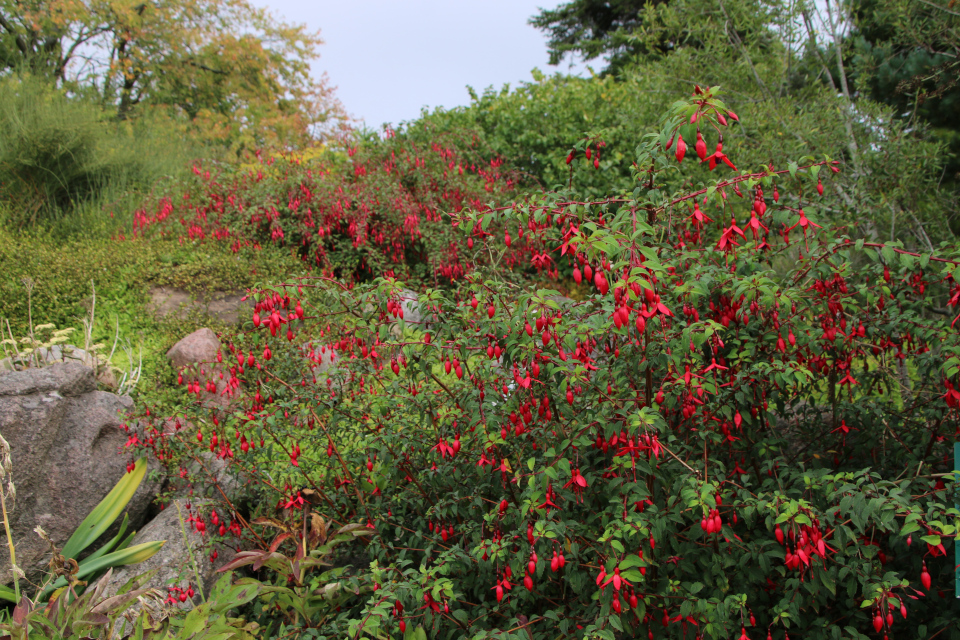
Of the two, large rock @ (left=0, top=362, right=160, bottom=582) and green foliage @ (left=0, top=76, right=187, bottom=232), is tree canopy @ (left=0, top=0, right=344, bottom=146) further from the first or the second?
large rock @ (left=0, top=362, right=160, bottom=582)

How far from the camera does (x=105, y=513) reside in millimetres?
3373

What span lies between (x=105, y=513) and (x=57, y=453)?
44 cm

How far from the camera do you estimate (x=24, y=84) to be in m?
8.49

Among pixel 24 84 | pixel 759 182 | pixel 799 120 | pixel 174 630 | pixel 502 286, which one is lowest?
pixel 174 630

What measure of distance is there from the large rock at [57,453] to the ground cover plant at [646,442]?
1.02m

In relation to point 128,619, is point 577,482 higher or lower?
higher

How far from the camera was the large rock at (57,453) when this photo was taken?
10.7 feet

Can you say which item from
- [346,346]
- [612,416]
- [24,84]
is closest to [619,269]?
[612,416]

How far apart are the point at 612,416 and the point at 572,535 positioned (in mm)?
428

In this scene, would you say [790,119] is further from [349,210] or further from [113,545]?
[113,545]

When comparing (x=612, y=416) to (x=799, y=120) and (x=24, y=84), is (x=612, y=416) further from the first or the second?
(x=24, y=84)

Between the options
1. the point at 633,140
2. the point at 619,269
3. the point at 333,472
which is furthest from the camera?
the point at 633,140

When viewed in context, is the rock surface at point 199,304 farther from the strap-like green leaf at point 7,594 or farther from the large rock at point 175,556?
the strap-like green leaf at point 7,594

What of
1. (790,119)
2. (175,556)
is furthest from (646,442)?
(790,119)
